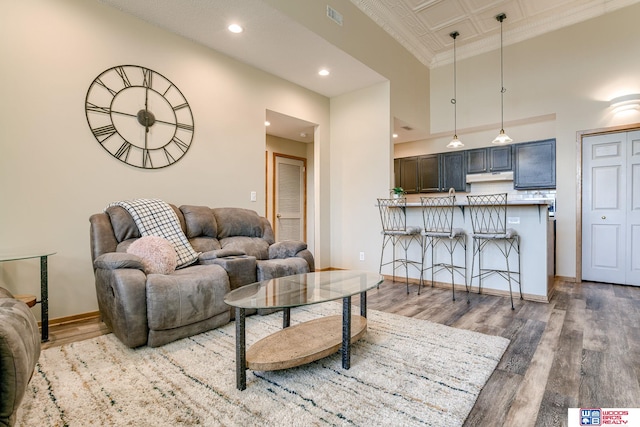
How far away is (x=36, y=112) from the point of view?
2.57 metres

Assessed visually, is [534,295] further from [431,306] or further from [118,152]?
[118,152]

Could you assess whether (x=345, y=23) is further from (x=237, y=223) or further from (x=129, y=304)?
(x=129, y=304)

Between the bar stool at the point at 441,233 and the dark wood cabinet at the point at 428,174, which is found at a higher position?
the dark wood cabinet at the point at 428,174

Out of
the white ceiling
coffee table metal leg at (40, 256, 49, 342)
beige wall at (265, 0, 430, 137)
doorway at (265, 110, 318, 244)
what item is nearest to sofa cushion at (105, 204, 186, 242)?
coffee table metal leg at (40, 256, 49, 342)

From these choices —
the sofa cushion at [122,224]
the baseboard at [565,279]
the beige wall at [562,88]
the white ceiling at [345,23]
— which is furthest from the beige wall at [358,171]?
the sofa cushion at [122,224]

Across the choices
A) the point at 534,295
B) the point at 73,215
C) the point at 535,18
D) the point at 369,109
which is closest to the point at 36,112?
the point at 73,215

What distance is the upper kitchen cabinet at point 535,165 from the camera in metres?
4.79

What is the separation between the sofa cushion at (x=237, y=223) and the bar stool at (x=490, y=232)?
2.48 meters

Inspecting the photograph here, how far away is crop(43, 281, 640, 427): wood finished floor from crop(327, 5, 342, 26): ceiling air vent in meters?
3.20

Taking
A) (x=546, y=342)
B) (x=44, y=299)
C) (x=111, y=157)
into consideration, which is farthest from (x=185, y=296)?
(x=546, y=342)

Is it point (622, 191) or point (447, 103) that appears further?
point (447, 103)

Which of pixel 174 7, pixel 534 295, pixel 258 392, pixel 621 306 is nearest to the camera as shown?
pixel 258 392

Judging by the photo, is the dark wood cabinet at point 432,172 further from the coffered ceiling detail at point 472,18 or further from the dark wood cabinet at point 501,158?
the coffered ceiling detail at point 472,18

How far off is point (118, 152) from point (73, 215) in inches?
27.4
